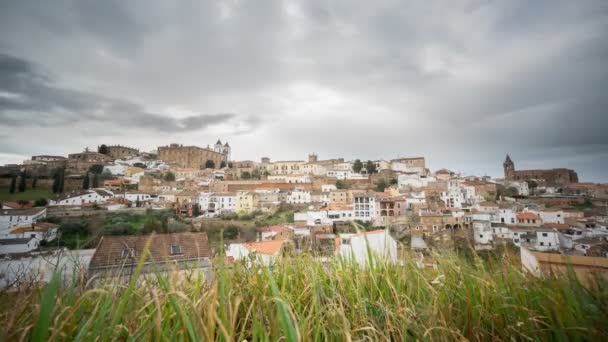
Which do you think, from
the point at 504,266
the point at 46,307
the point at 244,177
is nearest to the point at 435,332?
the point at 504,266

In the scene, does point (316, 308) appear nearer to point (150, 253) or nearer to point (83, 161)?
point (150, 253)

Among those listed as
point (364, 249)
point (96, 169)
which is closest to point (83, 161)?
point (96, 169)

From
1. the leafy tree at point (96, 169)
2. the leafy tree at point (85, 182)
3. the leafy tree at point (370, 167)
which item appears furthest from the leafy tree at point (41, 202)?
the leafy tree at point (370, 167)

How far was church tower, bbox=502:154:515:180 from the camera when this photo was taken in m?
68.6

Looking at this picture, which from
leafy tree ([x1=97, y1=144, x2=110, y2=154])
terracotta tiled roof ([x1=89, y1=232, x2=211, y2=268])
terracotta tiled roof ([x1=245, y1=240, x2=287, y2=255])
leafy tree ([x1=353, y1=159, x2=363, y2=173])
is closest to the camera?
terracotta tiled roof ([x1=89, y1=232, x2=211, y2=268])

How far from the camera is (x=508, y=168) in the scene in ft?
228

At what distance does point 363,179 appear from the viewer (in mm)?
63188

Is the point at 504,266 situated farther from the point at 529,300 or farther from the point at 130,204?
the point at 130,204

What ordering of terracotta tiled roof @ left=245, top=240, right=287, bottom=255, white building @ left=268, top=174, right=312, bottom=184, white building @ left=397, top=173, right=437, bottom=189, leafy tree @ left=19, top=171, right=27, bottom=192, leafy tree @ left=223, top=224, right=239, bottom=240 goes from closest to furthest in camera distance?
terracotta tiled roof @ left=245, top=240, right=287, bottom=255
leafy tree @ left=223, top=224, right=239, bottom=240
leafy tree @ left=19, top=171, right=27, bottom=192
white building @ left=397, top=173, right=437, bottom=189
white building @ left=268, top=174, right=312, bottom=184

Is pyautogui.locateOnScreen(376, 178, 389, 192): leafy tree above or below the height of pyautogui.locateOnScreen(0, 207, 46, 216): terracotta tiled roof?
above

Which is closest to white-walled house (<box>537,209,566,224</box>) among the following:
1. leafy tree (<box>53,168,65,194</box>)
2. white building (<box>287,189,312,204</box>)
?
white building (<box>287,189,312,204</box>)

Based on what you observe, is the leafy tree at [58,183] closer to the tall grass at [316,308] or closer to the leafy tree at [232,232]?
the leafy tree at [232,232]

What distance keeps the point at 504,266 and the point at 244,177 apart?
69.0 metres

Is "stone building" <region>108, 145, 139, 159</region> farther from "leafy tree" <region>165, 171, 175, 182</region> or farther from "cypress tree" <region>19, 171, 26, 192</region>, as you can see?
"cypress tree" <region>19, 171, 26, 192</region>
